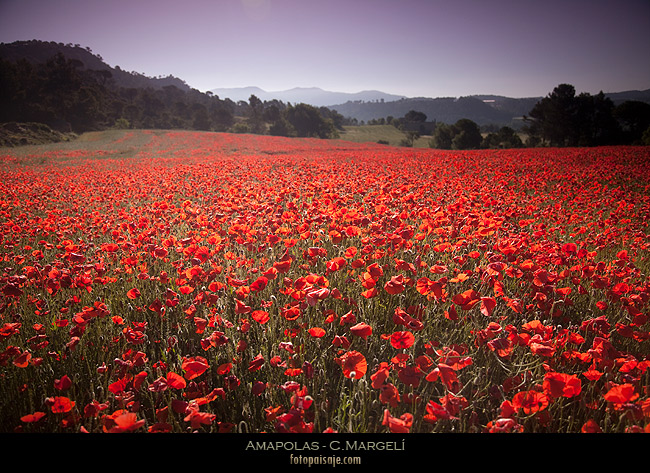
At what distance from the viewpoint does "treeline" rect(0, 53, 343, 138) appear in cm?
4859

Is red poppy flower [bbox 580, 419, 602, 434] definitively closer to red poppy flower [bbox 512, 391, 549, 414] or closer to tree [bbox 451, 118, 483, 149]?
Answer: red poppy flower [bbox 512, 391, 549, 414]

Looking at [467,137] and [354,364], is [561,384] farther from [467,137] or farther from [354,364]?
[467,137]

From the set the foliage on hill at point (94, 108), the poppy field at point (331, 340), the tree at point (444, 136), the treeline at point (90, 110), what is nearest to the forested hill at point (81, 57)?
the foliage on hill at point (94, 108)

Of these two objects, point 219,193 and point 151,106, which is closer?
point 219,193

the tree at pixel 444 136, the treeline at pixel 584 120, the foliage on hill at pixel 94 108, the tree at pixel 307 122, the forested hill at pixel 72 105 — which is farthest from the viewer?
the tree at pixel 307 122

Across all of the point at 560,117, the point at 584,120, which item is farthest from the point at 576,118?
the point at 560,117

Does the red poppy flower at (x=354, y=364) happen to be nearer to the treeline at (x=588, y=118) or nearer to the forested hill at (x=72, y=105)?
the treeline at (x=588, y=118)

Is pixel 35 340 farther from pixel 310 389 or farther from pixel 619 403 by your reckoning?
pixel 619 403

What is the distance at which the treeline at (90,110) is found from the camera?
4859cm

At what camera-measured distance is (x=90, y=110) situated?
5622 centimetres

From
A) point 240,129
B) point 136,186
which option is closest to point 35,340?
point 136,186

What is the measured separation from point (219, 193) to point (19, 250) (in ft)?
12.3

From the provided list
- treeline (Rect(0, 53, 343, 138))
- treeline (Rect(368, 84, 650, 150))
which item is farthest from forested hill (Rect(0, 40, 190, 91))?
treeline (Rect(368, 84, 650, 150))
